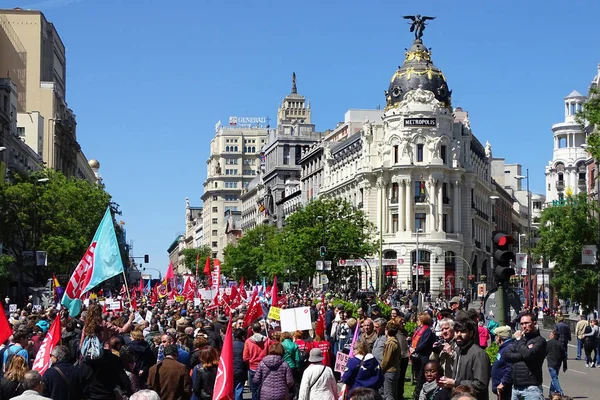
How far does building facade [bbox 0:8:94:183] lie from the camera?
351 ft

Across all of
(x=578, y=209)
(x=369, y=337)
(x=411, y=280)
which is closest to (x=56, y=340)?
(x=369, y=337)

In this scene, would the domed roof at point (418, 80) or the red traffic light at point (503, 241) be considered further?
the domed roof at point (418, 80)

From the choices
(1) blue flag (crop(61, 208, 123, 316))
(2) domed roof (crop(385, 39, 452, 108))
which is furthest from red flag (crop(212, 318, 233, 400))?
(2) domed roof (crop(385, 39, 452, 108))

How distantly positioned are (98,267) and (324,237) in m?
69.0

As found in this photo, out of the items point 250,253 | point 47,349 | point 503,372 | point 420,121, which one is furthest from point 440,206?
point 47,349

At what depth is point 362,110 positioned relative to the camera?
138 meters

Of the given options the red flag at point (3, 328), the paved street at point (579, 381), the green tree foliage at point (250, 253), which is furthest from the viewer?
the green tree foliage at point (250, 253)

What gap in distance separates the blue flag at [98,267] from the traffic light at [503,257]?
326 inches

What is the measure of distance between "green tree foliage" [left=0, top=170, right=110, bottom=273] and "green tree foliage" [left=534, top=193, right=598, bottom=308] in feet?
102

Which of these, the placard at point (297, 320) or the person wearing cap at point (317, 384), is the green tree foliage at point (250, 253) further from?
the person wearing cap at point (317, 384)

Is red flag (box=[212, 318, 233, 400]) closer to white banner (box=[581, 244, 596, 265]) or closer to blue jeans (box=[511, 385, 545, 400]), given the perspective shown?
blue jeans (box=[511, 385, 545, 400])

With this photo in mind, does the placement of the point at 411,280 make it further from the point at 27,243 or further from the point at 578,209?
the point at 578,209

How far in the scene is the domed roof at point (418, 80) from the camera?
4198 inches

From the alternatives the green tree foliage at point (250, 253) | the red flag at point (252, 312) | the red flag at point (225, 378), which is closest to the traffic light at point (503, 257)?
the red flag at point (225, 378)
